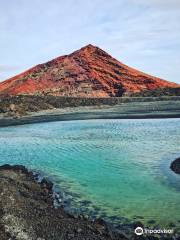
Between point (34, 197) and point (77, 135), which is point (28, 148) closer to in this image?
point (77, 135)

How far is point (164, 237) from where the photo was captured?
12.8m

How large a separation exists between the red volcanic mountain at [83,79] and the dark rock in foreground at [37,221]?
85763 mm

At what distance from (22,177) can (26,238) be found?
8869mm

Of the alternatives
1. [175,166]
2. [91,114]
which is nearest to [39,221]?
[175,166]

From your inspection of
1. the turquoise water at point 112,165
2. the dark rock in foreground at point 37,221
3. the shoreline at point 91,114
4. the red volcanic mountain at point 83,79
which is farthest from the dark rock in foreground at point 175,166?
the red volcanic mountain at point 83,79

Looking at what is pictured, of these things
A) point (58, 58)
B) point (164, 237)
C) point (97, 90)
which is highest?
point (58, 58)

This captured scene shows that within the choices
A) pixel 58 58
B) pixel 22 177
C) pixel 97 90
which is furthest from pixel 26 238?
pixel 58 58

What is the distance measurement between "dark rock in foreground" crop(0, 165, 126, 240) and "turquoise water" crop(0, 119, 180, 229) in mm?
1411

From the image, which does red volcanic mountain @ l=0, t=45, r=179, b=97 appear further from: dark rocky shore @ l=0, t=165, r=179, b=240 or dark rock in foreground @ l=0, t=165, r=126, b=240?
dark rocky shore @ l=0, t=165, r=179, b=240

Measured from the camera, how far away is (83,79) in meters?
108

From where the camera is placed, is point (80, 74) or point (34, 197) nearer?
point (34, 197)

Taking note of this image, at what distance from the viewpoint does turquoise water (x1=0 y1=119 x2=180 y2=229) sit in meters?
16.0

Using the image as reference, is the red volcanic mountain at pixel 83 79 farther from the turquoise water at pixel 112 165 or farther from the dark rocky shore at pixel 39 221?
the dark rocky shore at pixel 39 221

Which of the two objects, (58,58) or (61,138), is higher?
(58,58)
